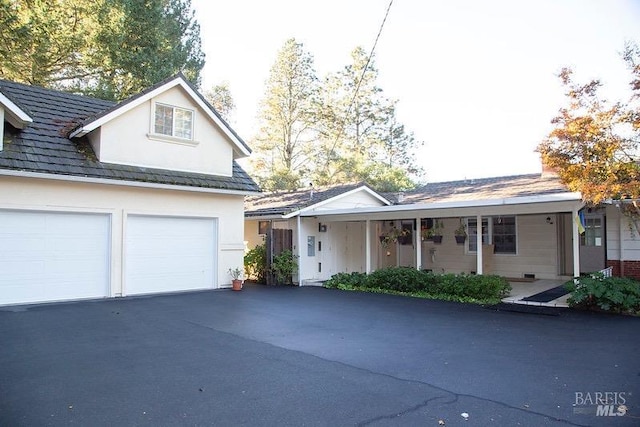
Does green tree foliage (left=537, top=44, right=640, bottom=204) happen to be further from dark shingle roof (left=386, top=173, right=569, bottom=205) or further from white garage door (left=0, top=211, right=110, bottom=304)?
white garage door (left=0, top=211, right=110, bottom=304)

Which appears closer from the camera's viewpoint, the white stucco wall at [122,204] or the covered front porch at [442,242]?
the white stucco wall at [122,204]

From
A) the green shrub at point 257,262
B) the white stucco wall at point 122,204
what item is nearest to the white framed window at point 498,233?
the green shrub at point 257,262

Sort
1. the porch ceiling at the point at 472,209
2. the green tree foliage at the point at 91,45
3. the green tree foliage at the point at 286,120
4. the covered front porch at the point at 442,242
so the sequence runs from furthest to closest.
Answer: the green tree foliage at the point at 286,120 → the green tree foliage at the point at 91,45 → the covered front porch at the point at 442,242 → the porch ceiling at the point at 472,209

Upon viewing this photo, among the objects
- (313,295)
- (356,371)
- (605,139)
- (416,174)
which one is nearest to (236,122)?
(416,174)

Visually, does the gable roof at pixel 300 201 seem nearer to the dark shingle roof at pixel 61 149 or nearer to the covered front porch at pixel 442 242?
the covered front porch at pixel 442 242

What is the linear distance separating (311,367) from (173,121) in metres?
10.2

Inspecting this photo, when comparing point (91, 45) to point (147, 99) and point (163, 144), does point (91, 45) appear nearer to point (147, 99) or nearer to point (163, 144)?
point (147, 99)

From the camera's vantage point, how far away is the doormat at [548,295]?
37.2 ft

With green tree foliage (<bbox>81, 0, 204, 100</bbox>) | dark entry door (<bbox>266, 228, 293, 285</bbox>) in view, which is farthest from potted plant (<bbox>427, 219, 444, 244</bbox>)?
green tree foliage (<bbox>81, 0, 204, 100</bbox>)

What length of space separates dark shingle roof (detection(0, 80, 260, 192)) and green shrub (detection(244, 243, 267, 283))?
110 inches

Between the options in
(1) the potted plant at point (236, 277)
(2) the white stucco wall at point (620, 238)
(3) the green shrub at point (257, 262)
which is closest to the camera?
(2) the white stucco wall at point (620, 238)

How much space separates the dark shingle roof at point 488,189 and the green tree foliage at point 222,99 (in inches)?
764

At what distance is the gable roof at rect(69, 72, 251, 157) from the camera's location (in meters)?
11.9

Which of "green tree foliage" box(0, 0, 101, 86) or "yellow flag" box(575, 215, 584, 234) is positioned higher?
"green tree foliage" box(0, 0, 101, 86)
